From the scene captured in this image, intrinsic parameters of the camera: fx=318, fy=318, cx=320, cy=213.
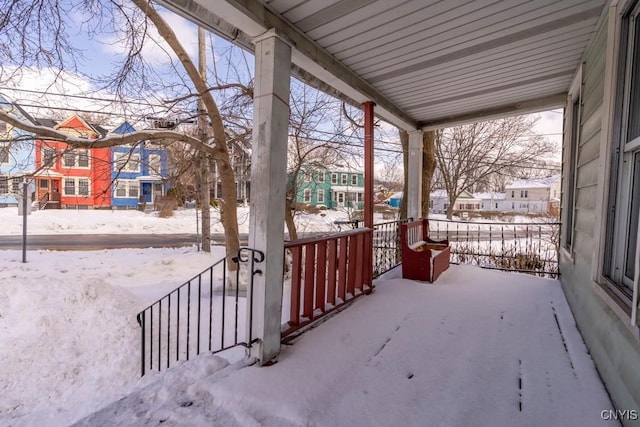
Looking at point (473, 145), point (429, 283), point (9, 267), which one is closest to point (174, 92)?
point (9, 267)

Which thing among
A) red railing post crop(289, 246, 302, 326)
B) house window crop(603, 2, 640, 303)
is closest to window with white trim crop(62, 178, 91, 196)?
red railing post crop(289, 246, 302, 326)

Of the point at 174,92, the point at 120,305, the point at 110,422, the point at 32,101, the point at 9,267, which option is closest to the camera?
the point at 110,422

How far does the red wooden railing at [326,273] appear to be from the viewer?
251 centimetres

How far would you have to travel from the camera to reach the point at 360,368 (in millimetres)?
2020

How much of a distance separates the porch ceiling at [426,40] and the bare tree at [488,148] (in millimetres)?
9614

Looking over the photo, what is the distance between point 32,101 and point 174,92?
2.30 metres

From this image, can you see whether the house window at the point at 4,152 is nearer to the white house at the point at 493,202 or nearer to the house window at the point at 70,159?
the house window at the point at 70,159

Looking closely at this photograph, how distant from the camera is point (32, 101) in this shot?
5.33m

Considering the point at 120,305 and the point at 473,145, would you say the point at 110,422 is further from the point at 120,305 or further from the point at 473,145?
the point at 473,145

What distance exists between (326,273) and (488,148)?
12.6m

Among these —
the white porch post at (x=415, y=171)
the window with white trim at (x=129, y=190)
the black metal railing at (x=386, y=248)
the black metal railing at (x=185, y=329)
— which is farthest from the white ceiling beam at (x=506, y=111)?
the window with white trim at (x=129, y=190)

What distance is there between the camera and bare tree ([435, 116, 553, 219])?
12.7 metres

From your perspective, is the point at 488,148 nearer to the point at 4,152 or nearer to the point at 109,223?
the point at 4,152

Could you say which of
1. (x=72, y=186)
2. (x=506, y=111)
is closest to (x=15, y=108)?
(x=506, y=111)
